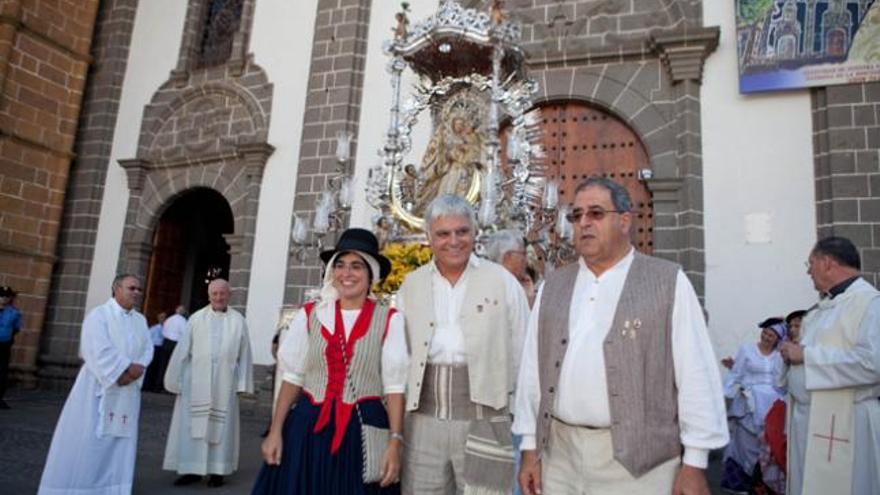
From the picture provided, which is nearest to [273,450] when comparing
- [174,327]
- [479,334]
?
[479,334]

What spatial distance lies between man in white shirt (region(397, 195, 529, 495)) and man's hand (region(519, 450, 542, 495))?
184mm

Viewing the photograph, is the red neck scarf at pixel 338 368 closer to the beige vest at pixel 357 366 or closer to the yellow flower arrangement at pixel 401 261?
the beige vest at pixel 357 366

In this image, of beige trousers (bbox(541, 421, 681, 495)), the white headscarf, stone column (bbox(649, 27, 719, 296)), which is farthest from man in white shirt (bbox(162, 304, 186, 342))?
beige trousers (bbox(541, 421, 681, 495))

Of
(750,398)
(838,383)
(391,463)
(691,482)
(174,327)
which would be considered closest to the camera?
(691,482)

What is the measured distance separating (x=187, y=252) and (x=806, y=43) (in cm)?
1151

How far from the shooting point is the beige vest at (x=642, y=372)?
2193 mm

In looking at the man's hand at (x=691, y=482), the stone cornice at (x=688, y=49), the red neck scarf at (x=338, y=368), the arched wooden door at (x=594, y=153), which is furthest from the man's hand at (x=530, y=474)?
the stone cornice at (x=688, y=49)

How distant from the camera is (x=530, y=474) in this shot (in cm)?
246

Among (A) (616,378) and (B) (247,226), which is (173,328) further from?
(A) (616,378)

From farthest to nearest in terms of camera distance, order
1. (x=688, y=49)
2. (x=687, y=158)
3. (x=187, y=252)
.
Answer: (x=187, y=252) < (x=688, y=49) < (x=687, y=158)

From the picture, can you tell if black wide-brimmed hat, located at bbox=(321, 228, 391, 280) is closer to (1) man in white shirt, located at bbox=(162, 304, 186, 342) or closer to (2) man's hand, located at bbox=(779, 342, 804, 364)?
(2) man's hand, located at bbox=(779, 342, 804, 364)

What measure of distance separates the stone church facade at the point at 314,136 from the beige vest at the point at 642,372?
6.06m

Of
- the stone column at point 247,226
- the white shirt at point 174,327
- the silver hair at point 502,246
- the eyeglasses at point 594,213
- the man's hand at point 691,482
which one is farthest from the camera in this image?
the white shirt at point 174,327

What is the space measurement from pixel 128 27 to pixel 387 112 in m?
6.30
